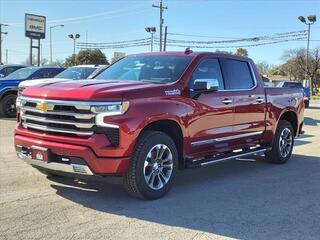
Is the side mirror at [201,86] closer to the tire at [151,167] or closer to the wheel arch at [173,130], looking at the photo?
the wheel arch at [173,130]

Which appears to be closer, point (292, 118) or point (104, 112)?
point (104, 112)

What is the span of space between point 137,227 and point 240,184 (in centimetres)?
266

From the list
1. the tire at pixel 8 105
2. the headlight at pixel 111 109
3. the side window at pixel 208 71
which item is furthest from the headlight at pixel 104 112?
the tire at pixel 8 105

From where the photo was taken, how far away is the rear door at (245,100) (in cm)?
760

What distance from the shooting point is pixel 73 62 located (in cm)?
7700

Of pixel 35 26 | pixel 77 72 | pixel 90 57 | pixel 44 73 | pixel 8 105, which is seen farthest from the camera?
pixel 90 57

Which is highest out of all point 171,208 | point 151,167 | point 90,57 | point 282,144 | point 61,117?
point 90,57

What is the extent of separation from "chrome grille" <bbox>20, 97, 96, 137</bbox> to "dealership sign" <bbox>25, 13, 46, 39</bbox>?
48.7 meters

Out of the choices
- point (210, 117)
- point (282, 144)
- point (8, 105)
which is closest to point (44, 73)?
point (8, 105)

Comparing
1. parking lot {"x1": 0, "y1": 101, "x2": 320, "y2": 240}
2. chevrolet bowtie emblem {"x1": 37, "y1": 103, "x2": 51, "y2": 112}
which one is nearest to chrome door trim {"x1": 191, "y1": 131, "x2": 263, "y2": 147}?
parking lot {"x1": 0, "y1": 101, "x2": 320, "y2": 240}

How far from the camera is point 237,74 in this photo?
7898mm

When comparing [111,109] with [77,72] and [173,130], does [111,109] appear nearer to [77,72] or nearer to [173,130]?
[173,130]

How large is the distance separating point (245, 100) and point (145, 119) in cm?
252

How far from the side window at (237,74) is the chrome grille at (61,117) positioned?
2.72 metres
